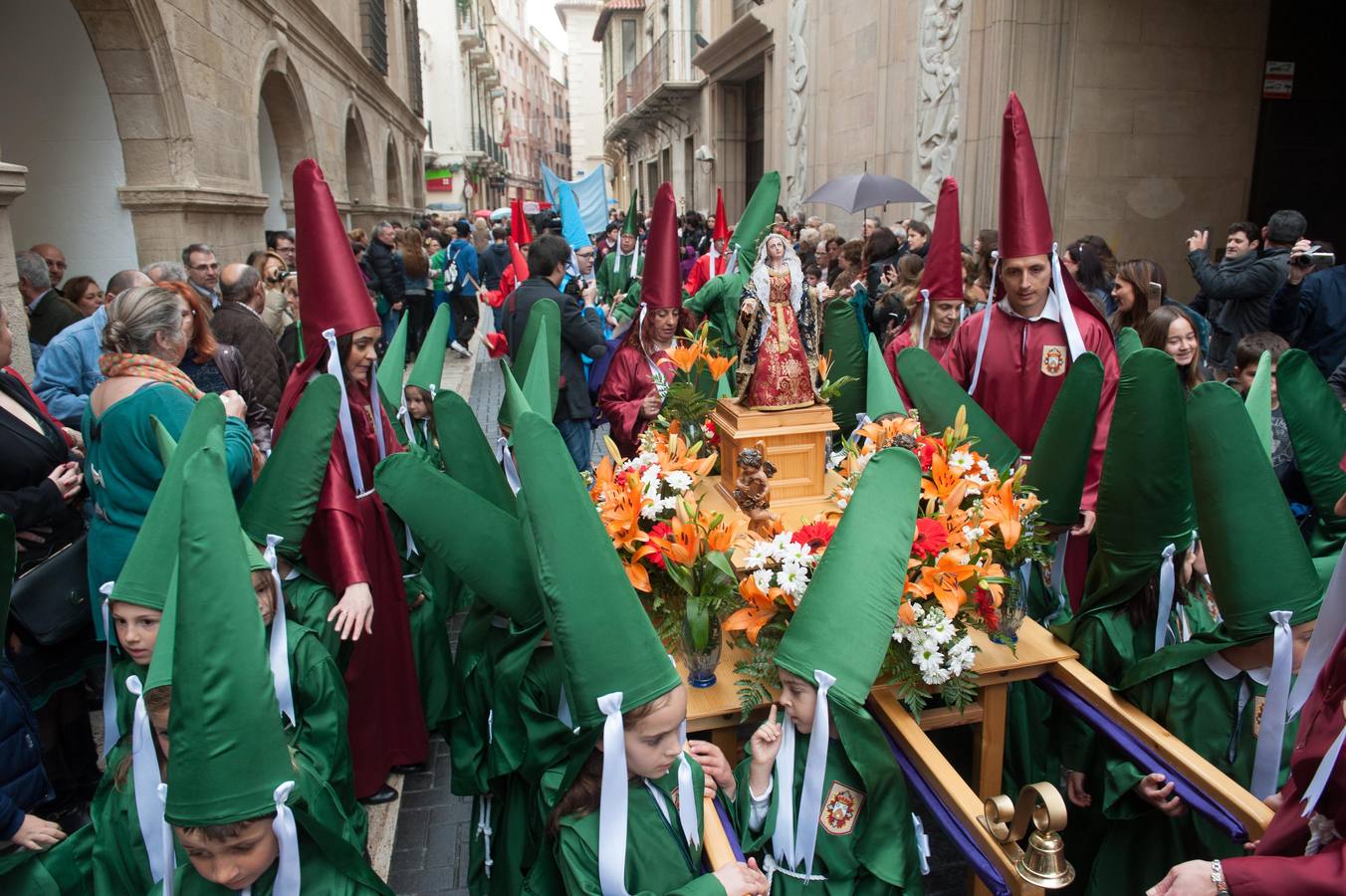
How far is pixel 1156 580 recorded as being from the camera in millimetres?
2453

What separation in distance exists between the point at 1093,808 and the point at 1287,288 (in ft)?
14.8

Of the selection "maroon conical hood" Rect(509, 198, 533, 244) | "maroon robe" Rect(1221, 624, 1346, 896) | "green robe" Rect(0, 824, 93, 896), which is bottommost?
"green robe" Rect(0, 824, 93, 896)

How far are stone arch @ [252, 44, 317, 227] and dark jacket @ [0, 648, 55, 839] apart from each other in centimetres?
1058

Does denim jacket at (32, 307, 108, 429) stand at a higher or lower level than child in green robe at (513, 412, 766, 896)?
higher

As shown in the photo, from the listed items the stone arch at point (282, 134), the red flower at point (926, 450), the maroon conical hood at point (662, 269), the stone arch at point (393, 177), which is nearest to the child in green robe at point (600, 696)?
the red flower at point (926, 450)

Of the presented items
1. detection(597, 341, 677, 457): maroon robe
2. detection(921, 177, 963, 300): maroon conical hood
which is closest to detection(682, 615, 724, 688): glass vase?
detection(597, 341, 677, 457): maroon robe

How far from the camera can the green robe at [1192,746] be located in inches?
88.0

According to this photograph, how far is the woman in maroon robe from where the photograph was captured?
3.06 meters

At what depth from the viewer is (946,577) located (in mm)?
2381

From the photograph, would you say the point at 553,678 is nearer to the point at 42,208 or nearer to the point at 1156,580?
the point at 1156,580

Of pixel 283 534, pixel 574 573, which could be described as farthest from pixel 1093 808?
pixel 283 534

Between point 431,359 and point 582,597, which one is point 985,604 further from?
point 431,359

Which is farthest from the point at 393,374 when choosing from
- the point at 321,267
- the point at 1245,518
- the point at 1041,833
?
the point at 1245,518

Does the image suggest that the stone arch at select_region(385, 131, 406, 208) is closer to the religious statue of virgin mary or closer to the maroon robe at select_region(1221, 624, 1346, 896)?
the religious statue of virgin mary
